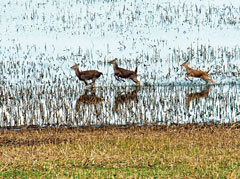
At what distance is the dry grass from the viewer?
8.66m

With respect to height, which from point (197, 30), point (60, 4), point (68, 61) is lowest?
point (68, 61)

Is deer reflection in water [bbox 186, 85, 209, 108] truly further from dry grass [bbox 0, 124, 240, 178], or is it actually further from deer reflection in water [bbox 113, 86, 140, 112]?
dry grass [bbox 0, 124, 240, 178]

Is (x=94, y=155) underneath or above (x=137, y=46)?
underneath

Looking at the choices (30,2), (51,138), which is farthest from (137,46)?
(51,138)

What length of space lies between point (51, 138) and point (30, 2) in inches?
1051

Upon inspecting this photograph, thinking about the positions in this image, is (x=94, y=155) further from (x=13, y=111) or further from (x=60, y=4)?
(x=60, y=4)

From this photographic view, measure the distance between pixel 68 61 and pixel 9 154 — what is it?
54.9ft

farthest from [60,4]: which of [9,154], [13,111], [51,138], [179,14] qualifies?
[9,154]

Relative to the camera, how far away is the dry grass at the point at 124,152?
28.4 ft

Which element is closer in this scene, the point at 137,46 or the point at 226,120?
the point at 226,120

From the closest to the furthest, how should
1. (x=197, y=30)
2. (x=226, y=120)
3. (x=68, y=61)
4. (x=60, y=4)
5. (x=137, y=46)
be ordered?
(x=226, y=120)
(x=68, y=61)
(x=137, y=46)
(x=197, y=30)
(x=60, y=4)

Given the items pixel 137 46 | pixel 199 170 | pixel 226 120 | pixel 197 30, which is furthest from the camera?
pixel 197 30

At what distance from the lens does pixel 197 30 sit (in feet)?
104

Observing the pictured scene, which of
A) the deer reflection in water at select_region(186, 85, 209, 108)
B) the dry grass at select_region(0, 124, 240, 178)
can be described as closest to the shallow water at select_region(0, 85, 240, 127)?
the deer reflection in water at select_region(186, 85, 209, 108)
